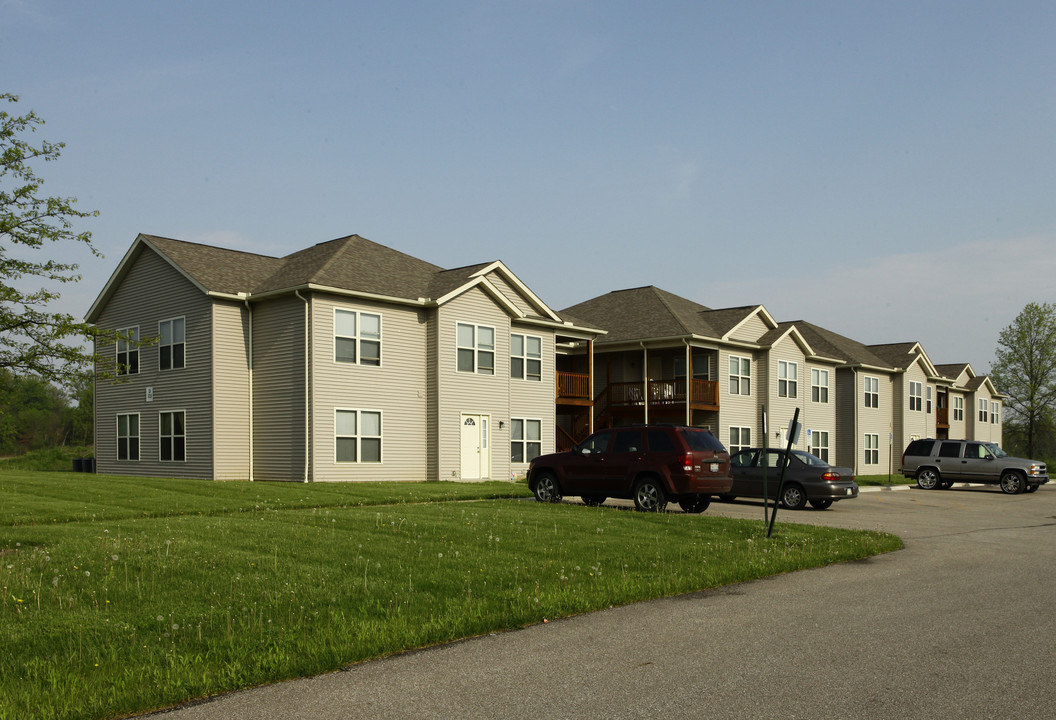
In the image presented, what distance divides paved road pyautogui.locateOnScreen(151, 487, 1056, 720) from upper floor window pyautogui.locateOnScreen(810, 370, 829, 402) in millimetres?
38433

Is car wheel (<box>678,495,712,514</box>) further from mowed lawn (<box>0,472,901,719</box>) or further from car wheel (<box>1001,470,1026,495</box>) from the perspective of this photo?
car wheel (<box>1001,470,1026,495</box>)

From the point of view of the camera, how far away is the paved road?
6.21 metres

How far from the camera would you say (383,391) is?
29641 millimetres

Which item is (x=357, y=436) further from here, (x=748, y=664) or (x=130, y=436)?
(x=748, y=664)

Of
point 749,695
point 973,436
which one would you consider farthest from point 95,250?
point 973,436

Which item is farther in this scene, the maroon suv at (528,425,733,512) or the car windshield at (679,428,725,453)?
the car windshield at (679,428,725,453)

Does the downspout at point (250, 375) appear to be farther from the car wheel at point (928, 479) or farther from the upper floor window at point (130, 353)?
the car wheel at point (928, 479)

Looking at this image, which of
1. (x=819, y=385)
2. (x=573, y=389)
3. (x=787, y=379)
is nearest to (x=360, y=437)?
(x=573, y=389)

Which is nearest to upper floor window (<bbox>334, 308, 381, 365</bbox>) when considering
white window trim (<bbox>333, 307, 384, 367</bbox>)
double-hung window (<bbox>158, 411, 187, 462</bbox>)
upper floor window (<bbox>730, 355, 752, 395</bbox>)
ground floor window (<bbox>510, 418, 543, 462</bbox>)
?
white window trim (<bbox>333, 307, 384, 367</bbox>)

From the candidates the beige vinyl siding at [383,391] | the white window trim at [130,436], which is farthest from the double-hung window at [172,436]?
the beige vinyl siding at [383,391]

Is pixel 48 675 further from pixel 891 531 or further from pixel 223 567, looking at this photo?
pixel 891 531

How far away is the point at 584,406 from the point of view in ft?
129

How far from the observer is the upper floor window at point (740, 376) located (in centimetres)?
4322

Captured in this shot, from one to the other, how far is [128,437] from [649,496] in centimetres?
2043
